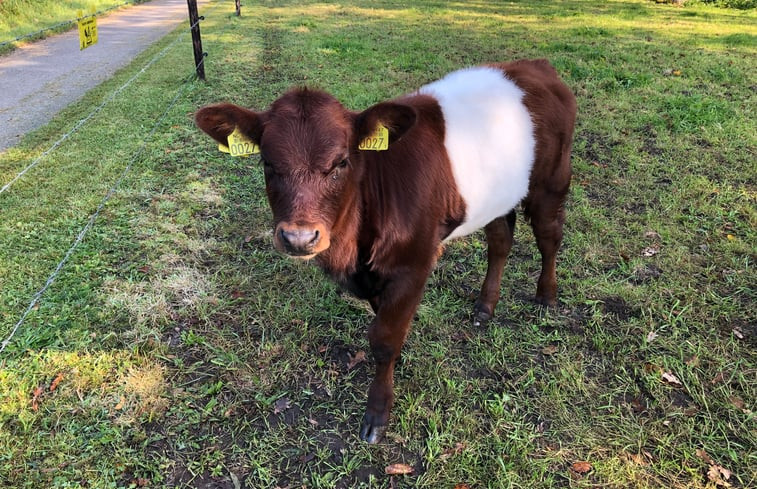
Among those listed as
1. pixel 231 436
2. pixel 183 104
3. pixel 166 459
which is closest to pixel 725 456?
pixel 231 436

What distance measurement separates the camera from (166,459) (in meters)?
2.46

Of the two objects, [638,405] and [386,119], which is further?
[638,405]

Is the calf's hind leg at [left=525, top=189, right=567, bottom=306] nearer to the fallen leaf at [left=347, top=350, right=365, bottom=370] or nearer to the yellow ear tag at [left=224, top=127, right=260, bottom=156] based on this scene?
the fallen leaf at [left=347, top=350, right=365, bottom=370]

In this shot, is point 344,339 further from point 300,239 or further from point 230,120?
point 230,120

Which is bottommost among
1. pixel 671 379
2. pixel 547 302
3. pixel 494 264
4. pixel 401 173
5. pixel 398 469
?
pixel 398 469

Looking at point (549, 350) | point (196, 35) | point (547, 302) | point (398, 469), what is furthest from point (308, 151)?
point (196, 35)

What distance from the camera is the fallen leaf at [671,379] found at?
288 centimetres

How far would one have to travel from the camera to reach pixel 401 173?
2559 mm

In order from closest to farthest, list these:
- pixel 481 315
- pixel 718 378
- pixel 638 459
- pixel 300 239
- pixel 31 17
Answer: pixel 300 239, pixel 638 459, pixel 718 378, pixel 481 315, pixel 31 17

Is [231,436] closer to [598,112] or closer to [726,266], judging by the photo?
[726,266]

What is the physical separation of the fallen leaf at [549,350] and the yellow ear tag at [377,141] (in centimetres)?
181

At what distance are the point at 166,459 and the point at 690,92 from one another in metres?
8.81

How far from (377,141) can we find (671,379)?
2370 millimetres

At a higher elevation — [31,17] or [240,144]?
[31,17]
